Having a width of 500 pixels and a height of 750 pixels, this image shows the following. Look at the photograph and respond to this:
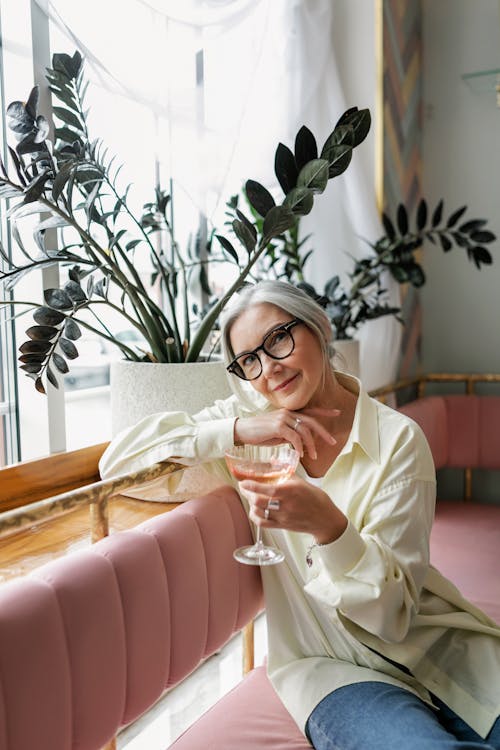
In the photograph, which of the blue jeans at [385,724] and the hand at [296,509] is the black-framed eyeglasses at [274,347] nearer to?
the hand at [296,509]

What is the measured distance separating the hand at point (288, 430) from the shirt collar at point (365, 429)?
4 cm

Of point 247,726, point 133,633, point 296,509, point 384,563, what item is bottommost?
point 247,726

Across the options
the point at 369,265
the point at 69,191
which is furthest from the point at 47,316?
the point at 369,265

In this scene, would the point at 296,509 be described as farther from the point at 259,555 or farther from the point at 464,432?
the point at 464,432

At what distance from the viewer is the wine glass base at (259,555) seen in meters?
1.32

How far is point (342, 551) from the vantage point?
1.15 metres

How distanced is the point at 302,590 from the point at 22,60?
1460 millimetres

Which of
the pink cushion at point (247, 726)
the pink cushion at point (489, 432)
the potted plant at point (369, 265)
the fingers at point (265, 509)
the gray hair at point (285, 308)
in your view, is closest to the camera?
the fingers at point (265, 509)

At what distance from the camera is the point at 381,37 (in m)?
3.03

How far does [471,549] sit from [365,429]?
1319 mm

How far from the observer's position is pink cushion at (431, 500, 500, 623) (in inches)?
83.8

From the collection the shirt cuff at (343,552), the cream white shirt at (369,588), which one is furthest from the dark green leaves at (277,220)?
the shirt cuff at (343,552)

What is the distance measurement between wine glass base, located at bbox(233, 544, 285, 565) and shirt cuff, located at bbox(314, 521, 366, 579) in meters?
0.18

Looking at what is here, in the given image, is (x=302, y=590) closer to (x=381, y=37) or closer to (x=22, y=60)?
(x=22, y=60)
